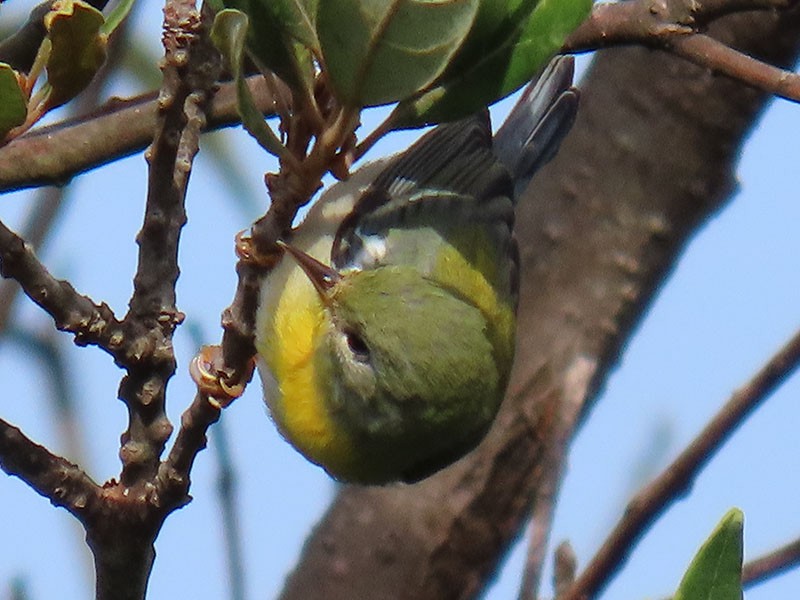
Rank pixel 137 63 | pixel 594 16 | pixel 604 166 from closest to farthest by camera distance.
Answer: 1. pixel 594 16
2. pixel 137 63
3. pixel 604 166

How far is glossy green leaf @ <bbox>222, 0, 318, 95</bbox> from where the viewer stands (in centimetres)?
144

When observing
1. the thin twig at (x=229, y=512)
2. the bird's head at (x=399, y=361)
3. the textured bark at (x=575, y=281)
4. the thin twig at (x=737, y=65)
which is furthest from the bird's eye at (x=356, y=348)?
the thin twig at (x=737, y=65)

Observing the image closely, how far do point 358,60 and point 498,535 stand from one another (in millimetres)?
2144

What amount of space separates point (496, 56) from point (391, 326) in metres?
1.15

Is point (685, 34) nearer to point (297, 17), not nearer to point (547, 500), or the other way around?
point (297, 17)

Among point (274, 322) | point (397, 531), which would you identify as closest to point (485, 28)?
point (274, 322)

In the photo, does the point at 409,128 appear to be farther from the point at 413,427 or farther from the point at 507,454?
the point at 507,454

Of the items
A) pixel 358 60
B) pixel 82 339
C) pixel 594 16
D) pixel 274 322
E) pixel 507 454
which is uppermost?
pixel 358 60

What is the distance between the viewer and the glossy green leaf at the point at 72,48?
1363 mm

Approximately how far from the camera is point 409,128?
5.16ft

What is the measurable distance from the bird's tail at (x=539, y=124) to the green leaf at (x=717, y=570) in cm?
253

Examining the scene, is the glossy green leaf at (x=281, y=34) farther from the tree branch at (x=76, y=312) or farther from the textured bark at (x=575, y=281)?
the textured bark at (x=575, y=281)

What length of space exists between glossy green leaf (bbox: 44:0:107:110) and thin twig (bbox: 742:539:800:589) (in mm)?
1037

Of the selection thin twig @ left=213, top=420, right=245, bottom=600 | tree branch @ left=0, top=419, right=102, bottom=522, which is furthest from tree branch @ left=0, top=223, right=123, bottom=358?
thin twig @ left=213, top=420, right=245, bottom=600
